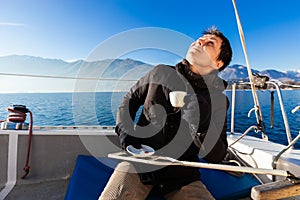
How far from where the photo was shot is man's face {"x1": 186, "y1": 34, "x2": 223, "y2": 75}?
938 millimetres

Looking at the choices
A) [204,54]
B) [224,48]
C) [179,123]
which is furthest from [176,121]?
[224,48]

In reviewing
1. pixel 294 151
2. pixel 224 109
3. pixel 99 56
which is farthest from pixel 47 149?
pixel 294 151

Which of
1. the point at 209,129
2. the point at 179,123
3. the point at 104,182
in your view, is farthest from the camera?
the point at 104,182

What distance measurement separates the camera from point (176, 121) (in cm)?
92

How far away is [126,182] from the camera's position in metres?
0.84

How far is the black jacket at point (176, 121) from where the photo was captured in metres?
0.80

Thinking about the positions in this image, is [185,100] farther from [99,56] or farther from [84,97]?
[84,97]

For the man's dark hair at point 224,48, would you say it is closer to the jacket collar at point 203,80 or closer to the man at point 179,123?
the man at point 179,123

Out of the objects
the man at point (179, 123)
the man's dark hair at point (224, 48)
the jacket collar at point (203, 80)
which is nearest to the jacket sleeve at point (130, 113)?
the man at point (179, 123)

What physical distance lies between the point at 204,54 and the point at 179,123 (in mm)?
383

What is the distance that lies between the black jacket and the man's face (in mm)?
38

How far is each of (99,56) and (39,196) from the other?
1156 mm

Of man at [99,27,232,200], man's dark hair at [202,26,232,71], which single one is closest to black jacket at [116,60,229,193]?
man at [99,27,232,200]

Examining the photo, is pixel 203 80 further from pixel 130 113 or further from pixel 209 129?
pixel 130 113
